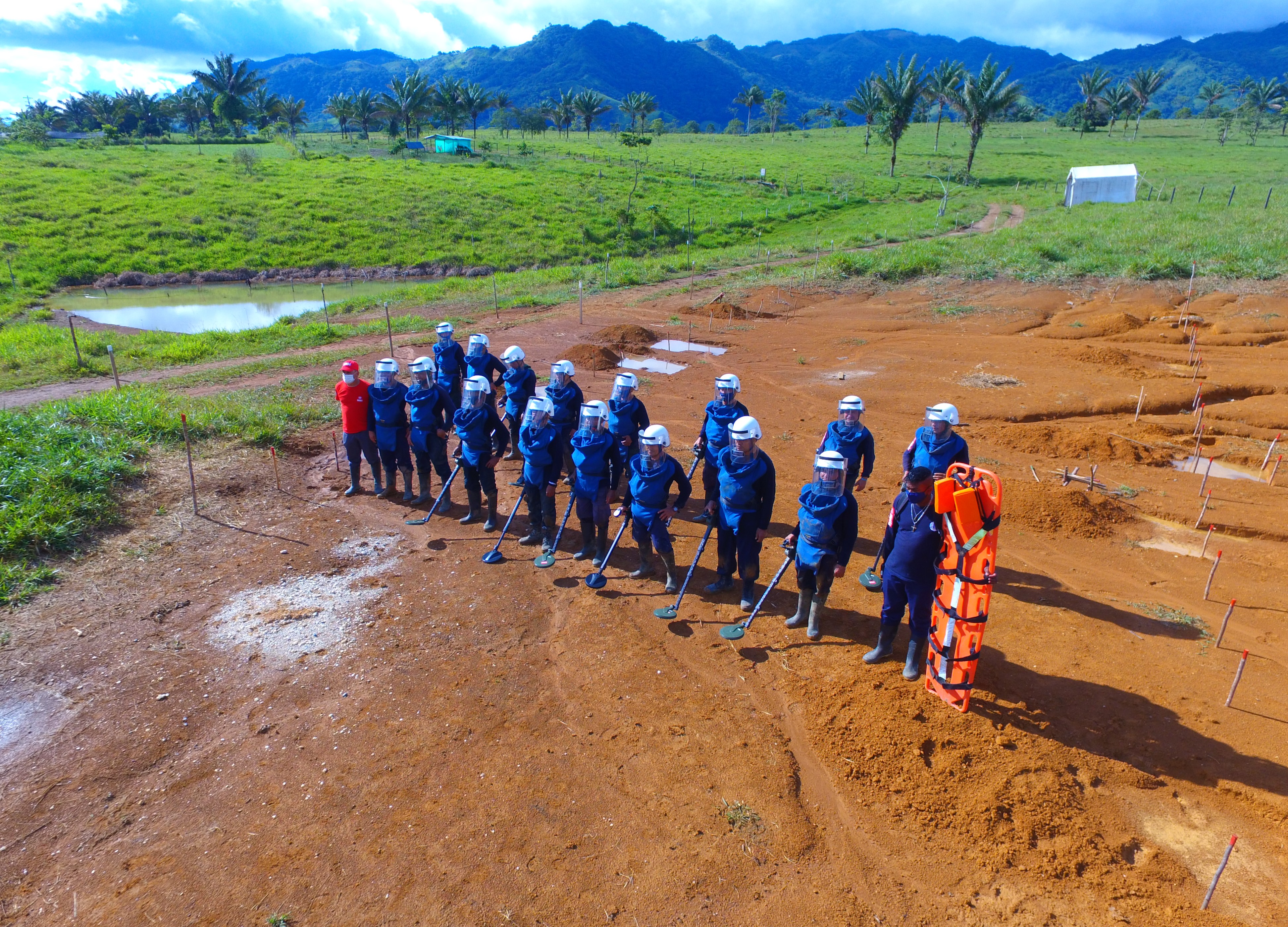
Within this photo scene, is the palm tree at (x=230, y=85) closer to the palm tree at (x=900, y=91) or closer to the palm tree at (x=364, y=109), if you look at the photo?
the palm tree at (x=364, y=109)

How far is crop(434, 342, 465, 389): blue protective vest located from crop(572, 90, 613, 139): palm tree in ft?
224

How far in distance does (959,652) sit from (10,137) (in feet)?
273

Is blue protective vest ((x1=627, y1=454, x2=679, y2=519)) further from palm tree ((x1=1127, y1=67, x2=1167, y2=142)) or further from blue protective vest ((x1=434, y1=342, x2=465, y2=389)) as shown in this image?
palm tree ((x1=1127, y1=67, x2=1167, y2=142))

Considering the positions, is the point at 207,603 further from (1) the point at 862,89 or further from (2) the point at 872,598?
(1) the point at 862,89

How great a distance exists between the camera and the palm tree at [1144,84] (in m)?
69.6

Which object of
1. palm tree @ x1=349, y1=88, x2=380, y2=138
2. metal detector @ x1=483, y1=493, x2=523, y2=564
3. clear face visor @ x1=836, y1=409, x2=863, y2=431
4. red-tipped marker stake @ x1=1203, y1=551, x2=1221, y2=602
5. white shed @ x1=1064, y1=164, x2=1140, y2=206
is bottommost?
metal detector @ x1=483, y1=493, x2=523, y2=564

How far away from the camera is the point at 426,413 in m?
11.1

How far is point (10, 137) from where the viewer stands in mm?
60844

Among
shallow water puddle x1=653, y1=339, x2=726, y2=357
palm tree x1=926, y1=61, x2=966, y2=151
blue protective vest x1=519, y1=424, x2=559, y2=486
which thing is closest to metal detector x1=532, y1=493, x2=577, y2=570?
blue protective vest x1=519, y1=424, x2=559, y2=486

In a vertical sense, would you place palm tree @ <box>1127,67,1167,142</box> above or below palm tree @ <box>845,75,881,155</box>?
above

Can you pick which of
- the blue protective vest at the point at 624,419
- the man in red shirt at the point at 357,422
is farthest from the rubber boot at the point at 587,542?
the man in red shirt at the point at 357,422

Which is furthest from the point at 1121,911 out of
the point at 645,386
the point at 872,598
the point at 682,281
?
the point at 682,281

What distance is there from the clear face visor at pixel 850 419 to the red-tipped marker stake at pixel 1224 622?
4.21 m

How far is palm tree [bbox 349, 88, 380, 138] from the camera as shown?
61.9m
